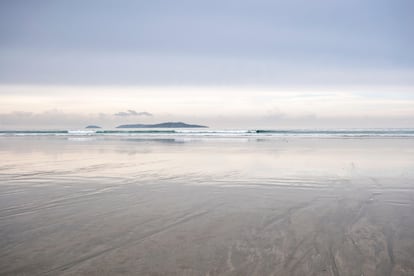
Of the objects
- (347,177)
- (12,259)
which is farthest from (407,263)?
(347,177)

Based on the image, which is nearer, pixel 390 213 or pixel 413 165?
pixel 390 213

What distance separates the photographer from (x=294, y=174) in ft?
27.0

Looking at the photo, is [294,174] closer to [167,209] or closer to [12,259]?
[167,209]

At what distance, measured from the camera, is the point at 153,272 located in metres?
2.80

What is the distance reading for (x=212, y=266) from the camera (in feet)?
9.51

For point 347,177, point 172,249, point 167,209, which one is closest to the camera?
point 172,249

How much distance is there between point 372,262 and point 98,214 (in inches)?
138

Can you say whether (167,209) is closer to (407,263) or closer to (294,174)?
(407,263)

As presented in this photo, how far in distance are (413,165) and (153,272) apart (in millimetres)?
9746

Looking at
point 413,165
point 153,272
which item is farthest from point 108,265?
point 413,165

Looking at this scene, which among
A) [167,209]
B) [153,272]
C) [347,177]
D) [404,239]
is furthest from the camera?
[347,177]

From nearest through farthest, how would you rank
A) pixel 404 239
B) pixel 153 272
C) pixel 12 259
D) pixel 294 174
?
pixel 153 272
pixel 12 259
pixel 404 239
pixel 294 174

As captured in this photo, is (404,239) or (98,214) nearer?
(404,239)

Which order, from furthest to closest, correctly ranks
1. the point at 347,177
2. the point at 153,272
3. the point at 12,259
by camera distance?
the point at 347,177 → the point at 12,259 → the point at 153,272
